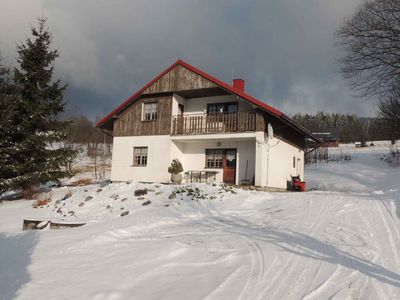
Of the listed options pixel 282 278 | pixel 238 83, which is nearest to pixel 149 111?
pixel 238 83

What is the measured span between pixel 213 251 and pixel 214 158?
12.7 meters

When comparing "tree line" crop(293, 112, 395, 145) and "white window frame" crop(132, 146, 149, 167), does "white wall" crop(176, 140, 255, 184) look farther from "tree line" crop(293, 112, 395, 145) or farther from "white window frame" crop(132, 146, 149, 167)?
"tree line" crop(293, 112, 395, 145)

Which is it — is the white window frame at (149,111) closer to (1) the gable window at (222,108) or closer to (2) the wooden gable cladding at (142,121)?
(2) the wooden gable cladding at (142,121)

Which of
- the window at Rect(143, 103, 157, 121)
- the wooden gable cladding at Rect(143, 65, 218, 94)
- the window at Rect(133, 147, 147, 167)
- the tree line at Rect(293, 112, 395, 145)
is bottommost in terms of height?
the window at Rect(133, 147, 147, 167)

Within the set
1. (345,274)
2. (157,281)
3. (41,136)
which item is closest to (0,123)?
(41,136)

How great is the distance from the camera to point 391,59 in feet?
61.5

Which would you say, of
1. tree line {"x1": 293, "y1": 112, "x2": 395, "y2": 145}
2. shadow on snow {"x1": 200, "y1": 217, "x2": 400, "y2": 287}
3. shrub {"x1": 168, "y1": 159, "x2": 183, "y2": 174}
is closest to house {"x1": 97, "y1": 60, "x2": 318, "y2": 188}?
shrub {"x1": 168, "y1": 159, "x2": 183, "y2": 174}

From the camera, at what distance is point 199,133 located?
18.2 m

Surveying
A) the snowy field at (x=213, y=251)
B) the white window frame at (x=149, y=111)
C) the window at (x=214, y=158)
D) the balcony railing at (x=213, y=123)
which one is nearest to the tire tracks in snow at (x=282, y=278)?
the snowy field at (x=213, y=251)

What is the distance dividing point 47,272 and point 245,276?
3318 mm

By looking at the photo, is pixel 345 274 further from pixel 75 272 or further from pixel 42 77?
pixel 42 77

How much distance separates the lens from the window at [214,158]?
19.0 metres

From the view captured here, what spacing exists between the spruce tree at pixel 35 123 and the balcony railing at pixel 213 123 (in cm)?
556

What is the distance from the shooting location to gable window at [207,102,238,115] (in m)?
18.6
